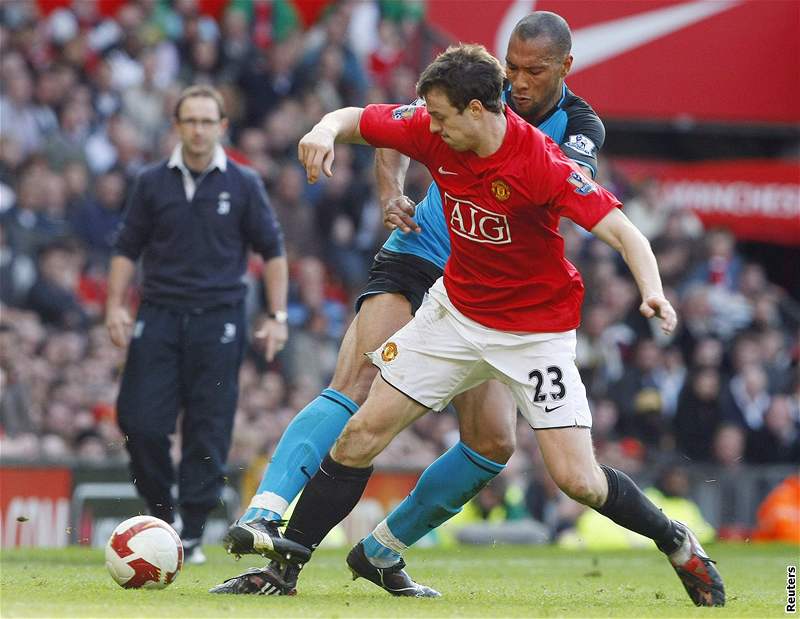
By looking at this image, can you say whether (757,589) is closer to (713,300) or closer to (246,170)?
(246,170)

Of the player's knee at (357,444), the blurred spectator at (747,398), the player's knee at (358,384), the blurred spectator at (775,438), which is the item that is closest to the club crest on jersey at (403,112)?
the player's knee at (358,384)

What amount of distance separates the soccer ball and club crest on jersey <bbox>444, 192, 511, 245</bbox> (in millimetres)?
1728

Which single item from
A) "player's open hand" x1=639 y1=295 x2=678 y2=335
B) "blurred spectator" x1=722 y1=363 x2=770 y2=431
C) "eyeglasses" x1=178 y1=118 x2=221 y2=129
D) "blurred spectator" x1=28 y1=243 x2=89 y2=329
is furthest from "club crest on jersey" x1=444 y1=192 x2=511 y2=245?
"blurred spectator" x1=722 y1=363 x2=770 y2=431

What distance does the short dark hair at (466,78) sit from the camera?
19.4 ft

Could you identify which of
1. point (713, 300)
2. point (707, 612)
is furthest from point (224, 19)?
point (707, 612)

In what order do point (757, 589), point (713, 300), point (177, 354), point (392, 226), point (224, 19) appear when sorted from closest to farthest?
point (392, 226), point (757, 589), point (177, 354), point (224, 19), point (713, 300)

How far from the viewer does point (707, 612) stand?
20.2 feet

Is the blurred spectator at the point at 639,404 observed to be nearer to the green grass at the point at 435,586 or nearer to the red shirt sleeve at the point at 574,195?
the green grass at the point at 435,586

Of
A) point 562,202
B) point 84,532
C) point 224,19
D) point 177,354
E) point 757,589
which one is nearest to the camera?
point 562,202

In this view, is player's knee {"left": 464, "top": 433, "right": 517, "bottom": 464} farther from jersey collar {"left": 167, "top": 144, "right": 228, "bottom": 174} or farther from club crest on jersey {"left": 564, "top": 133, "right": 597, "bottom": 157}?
jersey collar {"left": 167, "top": 144, "right": 228, "bottom": 174}

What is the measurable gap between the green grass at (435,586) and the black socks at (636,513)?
0.94 feet

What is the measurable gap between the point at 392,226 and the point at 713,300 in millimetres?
12345

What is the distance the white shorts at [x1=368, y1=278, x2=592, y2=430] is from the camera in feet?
20.5

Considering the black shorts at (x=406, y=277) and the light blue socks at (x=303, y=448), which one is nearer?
the light blue socks at (x=303, y=448)
